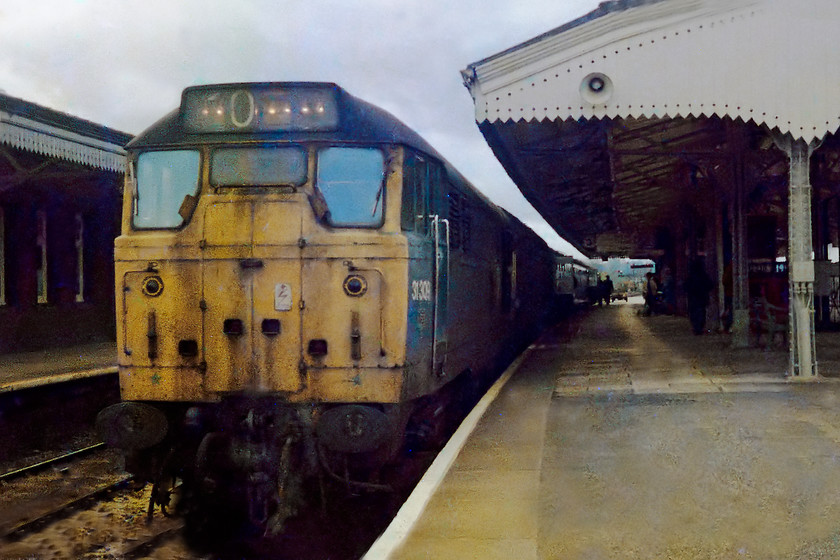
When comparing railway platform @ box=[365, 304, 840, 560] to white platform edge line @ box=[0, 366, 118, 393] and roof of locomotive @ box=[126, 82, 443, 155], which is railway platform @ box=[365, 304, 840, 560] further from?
white platform edge line @ box=[0, 366, 118, 393]

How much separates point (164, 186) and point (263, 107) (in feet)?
3.47

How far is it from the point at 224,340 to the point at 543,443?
293 cm

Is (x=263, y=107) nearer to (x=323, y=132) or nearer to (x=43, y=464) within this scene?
(x=323, y=132)

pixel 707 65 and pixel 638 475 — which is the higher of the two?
pixel 707 65

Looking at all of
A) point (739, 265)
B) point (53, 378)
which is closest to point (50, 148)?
point (53, 378)

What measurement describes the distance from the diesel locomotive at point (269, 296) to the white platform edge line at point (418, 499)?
1.35 ft

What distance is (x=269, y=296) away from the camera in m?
6.25

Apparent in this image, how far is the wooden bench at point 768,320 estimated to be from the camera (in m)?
13.9

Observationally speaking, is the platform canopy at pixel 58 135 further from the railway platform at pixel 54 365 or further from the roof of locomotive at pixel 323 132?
the roof of locomotive at pixel 323 132

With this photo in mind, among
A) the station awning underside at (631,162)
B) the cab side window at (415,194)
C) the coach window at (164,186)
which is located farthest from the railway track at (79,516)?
the station awning underside at (631,162)

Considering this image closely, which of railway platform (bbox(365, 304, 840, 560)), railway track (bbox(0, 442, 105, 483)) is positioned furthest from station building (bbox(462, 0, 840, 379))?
railway track (bbox(0, 442, 105, 483))

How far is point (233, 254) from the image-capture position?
6.29m

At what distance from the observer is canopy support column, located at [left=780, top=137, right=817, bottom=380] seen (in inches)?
390

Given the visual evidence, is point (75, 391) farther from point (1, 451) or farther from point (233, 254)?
point (233, 254)
